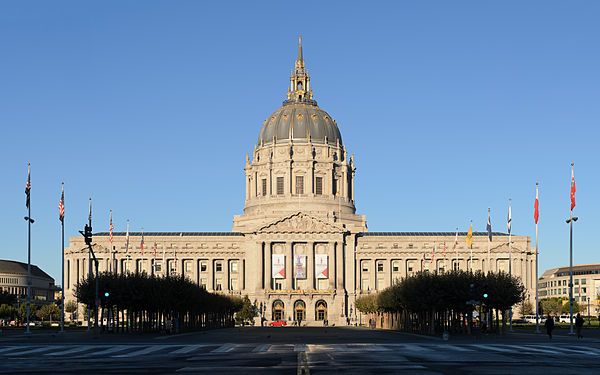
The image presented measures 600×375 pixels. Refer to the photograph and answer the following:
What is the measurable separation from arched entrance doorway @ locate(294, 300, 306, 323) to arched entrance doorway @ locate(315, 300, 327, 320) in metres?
2.55

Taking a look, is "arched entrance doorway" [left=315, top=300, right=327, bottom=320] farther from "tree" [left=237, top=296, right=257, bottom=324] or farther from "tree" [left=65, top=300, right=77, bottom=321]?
"tree" [left=65, top=300, right=77, bottom=321]

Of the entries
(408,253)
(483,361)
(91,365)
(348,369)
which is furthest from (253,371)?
(408,253)

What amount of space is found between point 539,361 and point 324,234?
15069 cm

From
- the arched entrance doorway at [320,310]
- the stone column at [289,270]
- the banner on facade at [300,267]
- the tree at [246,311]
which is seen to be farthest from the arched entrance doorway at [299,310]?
the tree at [246,311]

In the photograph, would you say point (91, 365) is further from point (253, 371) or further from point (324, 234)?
point (324, 234)

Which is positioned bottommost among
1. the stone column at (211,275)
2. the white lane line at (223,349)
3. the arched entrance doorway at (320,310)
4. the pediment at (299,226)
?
the arched entrance doorway at (320,310)

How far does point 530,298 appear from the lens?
196 meters

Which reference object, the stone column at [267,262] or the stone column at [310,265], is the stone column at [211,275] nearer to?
the stone column at [267,262]

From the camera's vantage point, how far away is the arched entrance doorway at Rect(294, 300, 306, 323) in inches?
7057

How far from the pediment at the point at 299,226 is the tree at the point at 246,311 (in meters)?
18.4

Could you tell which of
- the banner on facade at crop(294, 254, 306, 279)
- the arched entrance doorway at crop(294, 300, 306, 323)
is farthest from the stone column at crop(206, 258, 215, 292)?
the arched entrance doorway at crop(294, 300, 306, 323)

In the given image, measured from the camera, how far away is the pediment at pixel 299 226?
614 feet

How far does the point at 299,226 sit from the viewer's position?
187875mm

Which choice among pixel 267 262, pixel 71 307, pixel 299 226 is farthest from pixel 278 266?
pixel 71 307
